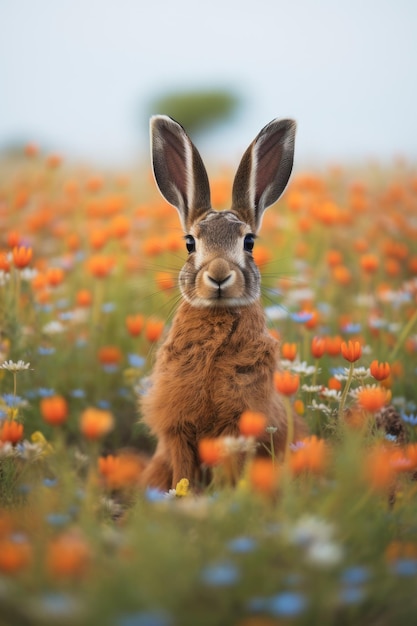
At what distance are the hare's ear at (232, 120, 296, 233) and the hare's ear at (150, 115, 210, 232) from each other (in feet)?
0.75

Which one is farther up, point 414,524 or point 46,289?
point 46,289

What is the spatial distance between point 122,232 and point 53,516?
3.77m

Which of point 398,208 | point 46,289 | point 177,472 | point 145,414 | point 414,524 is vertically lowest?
point 414,524

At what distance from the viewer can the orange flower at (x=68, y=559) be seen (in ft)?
5.85

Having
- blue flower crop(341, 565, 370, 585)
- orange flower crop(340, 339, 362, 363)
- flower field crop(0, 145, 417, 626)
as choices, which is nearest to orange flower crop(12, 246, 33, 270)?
flower field crop(0, 145, 417, 626)

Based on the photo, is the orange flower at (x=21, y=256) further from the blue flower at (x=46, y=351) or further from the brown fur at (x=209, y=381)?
the brown fur at (x=209, y=381)

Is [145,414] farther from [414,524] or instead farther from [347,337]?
[347,337]

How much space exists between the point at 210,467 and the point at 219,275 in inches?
42.9

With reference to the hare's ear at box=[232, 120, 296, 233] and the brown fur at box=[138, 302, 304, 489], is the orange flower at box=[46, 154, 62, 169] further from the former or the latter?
the brown fur at box=[138, 302, 304, 489]

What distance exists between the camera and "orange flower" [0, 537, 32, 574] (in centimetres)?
192

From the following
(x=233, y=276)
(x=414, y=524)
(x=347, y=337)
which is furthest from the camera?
(x=347, y=337)

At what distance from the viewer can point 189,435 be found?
12.6 ft

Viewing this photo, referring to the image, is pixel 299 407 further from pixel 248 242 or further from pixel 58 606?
pixel 58 606

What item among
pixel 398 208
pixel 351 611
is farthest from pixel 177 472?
pixel 398 208
